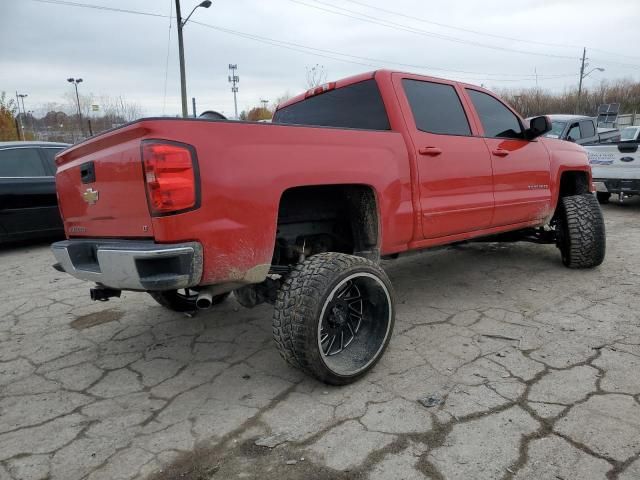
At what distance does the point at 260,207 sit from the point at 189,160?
411 mm

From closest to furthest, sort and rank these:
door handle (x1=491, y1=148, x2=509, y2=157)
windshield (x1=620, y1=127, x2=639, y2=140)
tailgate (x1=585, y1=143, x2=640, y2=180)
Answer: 1. door handle (x1=491, y1=148, x2=509, y2=157)
2. tailgate (x1=585, y1=143, x2=640, y2=180)
3. windshield (x1=620, y1=127, x2=639, y2=140)

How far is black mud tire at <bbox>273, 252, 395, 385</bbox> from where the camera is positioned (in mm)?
2348

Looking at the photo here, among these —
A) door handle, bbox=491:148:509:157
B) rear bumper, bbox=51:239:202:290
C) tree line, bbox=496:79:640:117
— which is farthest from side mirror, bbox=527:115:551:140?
tree line, bbox=496:79:640:117

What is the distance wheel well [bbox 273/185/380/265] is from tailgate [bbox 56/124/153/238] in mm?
880

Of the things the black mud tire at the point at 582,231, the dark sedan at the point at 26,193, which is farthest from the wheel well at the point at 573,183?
the dark sedan at the point at 26,193

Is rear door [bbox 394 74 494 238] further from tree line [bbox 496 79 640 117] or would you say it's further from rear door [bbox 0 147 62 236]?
tree line [bbox 496 79 640 117]

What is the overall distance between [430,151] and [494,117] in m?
1.31

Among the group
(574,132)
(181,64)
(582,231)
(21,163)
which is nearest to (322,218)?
(582,231)

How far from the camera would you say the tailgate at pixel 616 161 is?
789cm

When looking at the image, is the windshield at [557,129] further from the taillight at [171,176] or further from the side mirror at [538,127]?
the taillight at [171,176]

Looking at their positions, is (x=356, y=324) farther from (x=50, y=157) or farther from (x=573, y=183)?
(x=50, y=157)

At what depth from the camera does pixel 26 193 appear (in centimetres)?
634

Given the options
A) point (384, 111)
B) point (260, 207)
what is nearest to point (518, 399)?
point (260, 207)

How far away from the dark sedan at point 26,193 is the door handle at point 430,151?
560 cm
